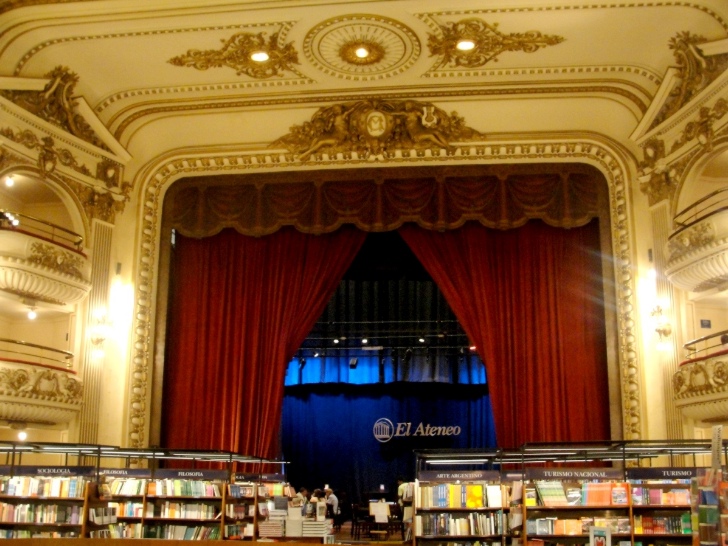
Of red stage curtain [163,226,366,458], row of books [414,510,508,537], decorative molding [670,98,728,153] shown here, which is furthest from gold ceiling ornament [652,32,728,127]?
row of books [414,510,508,537]

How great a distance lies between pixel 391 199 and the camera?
42.9ft

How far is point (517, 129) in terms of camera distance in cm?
1283

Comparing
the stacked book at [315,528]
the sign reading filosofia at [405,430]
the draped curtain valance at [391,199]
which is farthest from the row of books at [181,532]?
the sign reading filosofia at [405,430]

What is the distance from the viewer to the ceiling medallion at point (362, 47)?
10875mm

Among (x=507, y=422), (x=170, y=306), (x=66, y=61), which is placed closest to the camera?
(x=66, y=61)

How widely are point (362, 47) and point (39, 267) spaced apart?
208 inches

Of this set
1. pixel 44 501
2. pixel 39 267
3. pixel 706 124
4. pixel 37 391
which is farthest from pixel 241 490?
pixel 706 124

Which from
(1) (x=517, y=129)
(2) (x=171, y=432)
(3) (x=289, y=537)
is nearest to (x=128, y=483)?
(3) (x=289, y=537)

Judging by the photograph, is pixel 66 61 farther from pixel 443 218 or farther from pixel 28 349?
pixel 443 218

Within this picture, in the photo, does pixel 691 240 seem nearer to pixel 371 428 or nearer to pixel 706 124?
pixel 706 124

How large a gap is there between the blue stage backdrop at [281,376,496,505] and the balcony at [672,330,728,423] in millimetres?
8230

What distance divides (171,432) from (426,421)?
7.76 meters

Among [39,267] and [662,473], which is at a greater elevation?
[39,267]

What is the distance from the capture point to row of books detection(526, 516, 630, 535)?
820 cm
